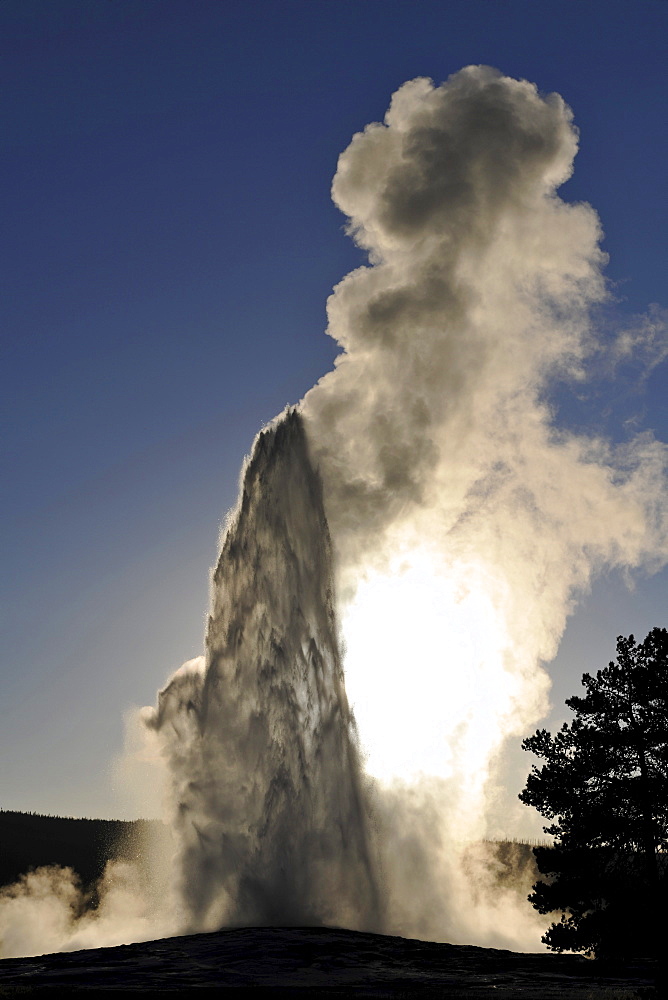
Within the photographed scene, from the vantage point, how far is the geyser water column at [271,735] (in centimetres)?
4072

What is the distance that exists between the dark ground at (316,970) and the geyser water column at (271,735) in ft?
11.2

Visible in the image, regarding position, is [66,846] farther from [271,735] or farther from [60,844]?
[271,735]

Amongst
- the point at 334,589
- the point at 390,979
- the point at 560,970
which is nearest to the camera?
the point at 390,979

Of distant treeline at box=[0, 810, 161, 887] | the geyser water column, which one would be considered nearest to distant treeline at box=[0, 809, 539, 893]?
distant treeline at box=[0, 810, 161, 887]

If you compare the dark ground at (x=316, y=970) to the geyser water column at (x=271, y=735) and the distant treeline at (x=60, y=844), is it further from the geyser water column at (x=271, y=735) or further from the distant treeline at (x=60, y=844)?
the distant treeline at (x=60, y=844)

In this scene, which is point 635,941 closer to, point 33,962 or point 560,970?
point 560,970

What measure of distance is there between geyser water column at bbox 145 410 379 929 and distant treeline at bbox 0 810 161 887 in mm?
78650

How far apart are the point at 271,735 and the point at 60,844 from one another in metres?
117

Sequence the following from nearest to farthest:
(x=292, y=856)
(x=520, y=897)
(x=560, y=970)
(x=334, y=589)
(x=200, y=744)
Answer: (x=560, y=970), (x=292, y=856), (x=200, y=744), (x=334, y=589), (x=520, y=897)

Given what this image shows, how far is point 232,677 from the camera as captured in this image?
46.6 m

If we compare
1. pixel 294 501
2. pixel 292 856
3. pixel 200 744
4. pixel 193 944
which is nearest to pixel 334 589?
pixel 294 501

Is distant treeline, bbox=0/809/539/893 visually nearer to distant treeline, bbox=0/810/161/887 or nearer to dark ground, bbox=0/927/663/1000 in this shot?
distant treeline, bbox=0/810/161/887

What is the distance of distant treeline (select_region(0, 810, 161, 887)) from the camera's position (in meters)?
124

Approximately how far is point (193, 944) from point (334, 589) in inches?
829
